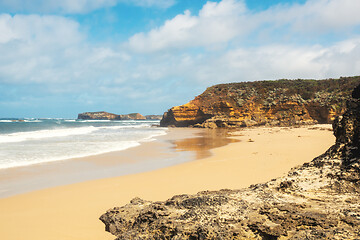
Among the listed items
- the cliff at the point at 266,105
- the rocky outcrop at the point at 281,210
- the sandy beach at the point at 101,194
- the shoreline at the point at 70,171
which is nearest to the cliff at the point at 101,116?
the cliff at the point at 266,105

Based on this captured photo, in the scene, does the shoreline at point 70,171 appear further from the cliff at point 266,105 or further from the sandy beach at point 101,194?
the cliff at point 266,105

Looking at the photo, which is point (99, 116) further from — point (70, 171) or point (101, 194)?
point (101, 194)

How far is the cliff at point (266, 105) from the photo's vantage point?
3412 centimetres

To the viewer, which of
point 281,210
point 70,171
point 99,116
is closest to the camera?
point 281,210

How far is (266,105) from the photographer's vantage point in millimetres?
37938

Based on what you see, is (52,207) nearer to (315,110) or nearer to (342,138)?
(342,138)

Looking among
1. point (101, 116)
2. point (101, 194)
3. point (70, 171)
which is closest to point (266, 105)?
point (70, 171)

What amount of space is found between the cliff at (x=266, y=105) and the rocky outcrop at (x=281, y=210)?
32049mm

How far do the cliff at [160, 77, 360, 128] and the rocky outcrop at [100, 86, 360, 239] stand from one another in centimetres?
3205

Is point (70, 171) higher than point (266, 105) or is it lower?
lower

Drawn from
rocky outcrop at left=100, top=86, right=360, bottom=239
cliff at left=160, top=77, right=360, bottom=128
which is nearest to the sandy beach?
rocky outcrop at left=100, top=86, right=360, bottom=239

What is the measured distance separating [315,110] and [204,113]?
1657 cm

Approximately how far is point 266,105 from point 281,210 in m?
37.5

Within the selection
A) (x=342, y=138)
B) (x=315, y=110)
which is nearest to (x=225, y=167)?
(x=342, y=138)
